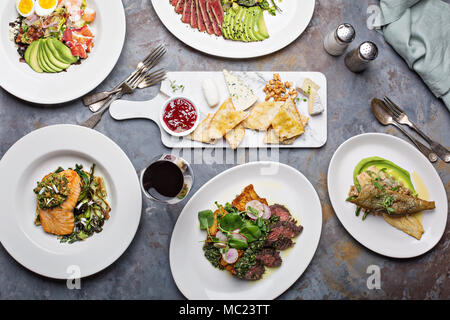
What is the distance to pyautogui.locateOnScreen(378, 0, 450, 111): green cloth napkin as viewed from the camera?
8.21 feet

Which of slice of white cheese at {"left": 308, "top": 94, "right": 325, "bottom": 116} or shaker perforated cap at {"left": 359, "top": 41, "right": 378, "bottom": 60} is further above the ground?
shaker perforated cap at {"left": 359, "top": 41, "right": 378, "bottom": 60}

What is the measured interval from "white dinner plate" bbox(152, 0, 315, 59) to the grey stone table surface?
0.06 metres

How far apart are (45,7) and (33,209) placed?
1.28 meters

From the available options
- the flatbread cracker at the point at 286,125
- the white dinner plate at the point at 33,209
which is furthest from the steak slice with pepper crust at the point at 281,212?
the white dinner plate at the point at 33,209

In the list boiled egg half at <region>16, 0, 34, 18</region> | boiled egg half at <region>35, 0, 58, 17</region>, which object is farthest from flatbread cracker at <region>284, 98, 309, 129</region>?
boiled egg half at <region>16, 0, 34, 18</region>

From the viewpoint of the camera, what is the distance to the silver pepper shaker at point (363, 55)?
2381 millimetres

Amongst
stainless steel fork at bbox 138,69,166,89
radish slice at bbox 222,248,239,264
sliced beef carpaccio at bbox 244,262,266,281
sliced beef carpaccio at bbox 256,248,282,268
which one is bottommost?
sliced beef carpaccio at bbox 244,262,266,281

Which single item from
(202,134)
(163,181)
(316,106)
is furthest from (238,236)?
(316,106)

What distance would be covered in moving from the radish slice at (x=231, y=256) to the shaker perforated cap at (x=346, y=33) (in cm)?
145

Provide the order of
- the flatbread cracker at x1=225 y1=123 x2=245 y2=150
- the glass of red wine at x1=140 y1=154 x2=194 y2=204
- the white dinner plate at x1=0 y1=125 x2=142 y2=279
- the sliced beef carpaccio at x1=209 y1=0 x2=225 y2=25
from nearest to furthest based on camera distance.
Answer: the glass of red wine at x1=140 y1=154 x2=194 y2=204 < the white dinner plate at x1=0 y1=125 x2=142 y2=279 < the flatbread cracker at x1=225 y1=123 x2=245 y2=150 < the sliced beef carpaccio at x1=209 y1=0 x2=225 y2=25

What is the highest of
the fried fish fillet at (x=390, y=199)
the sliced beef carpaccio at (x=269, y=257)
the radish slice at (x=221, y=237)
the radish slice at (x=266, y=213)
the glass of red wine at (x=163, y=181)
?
the glass of red wine at (x=163, y=181)

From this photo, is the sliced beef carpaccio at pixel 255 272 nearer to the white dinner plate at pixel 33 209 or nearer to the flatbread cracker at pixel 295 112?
the white dinner plate at pixel 33 209

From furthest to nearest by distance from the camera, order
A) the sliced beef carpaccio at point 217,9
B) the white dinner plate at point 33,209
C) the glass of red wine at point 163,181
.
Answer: the sliced beef carpaccio at point 217,9
the white dinner plate at point 33,209
the glass of red wine at point 163,181

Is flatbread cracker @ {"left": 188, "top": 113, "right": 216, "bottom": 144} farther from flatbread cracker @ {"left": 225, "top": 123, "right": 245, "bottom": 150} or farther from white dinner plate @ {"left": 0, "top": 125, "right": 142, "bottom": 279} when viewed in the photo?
white dinner plate @ {"left": 0, "top": 125, "right": 142, "bottom": 279}
